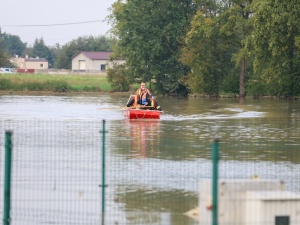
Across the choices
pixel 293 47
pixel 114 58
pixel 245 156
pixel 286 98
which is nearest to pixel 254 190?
pixel 245 156

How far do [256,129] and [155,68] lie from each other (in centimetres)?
5323

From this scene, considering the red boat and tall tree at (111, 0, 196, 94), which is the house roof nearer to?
tall tree at (111, 0, 196, 94)

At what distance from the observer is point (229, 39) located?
81812 mm

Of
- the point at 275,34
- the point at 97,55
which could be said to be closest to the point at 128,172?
the point at 275,34

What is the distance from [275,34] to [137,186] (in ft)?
152

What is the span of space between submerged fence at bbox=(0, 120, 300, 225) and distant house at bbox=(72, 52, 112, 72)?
159020 millimetres

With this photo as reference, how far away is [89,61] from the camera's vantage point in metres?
183

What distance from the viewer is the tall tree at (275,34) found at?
202ft

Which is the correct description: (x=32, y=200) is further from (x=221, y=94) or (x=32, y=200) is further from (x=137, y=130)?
(x=221, y=94)

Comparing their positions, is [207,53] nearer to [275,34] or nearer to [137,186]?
[275,34]

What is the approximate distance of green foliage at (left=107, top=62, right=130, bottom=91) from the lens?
9444cm

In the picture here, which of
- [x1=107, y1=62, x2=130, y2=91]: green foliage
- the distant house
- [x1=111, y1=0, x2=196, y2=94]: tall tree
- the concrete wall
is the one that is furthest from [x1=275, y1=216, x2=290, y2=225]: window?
the distant house

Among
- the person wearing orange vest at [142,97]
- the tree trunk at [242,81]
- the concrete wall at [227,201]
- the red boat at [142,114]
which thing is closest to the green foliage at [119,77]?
the tree trunk at [242,81]

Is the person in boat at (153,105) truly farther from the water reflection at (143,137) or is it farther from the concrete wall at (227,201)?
the concrete wall at (227,201)
